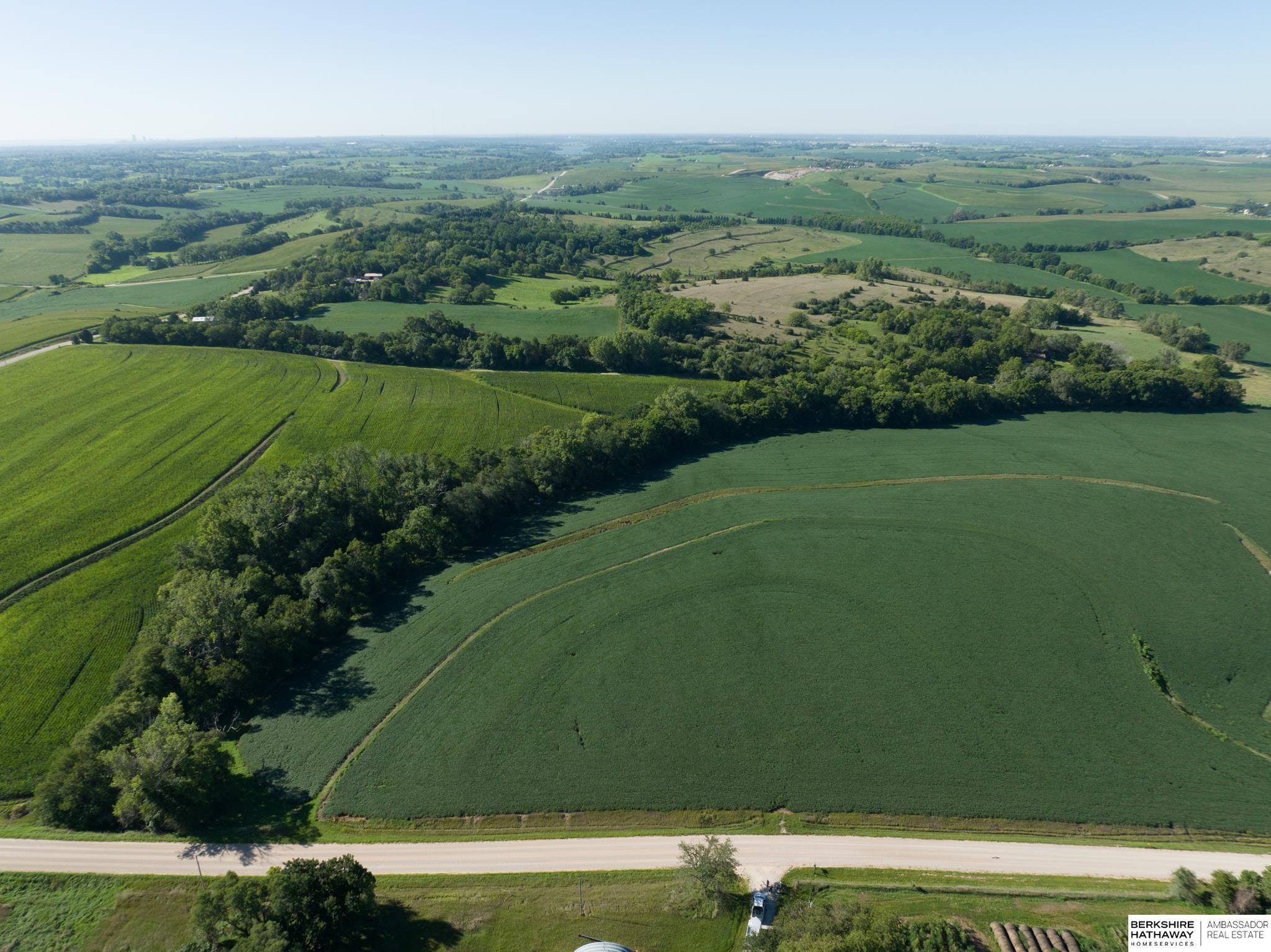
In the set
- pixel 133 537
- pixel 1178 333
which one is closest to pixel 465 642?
pixel 133 537

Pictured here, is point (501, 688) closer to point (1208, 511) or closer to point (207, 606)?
point (207, 606)

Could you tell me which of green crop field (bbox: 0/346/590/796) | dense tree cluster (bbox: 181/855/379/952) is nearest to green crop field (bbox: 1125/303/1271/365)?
green crop field (bbox: 0/346/590/796)

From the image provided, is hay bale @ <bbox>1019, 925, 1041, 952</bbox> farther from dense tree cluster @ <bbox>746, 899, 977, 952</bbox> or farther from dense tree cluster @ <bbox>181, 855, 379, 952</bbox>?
dense tree cluster @ <bbox>181, 855, 379, 952</bbox>

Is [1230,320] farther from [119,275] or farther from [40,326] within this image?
[119,275]

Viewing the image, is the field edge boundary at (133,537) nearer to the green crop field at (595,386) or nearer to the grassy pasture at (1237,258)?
the green crop field at (595,386)

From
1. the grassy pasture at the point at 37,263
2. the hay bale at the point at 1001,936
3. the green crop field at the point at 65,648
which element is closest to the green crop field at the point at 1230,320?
the hay bale at the point at 1001,936

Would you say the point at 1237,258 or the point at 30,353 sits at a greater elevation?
the point at 1237,258
